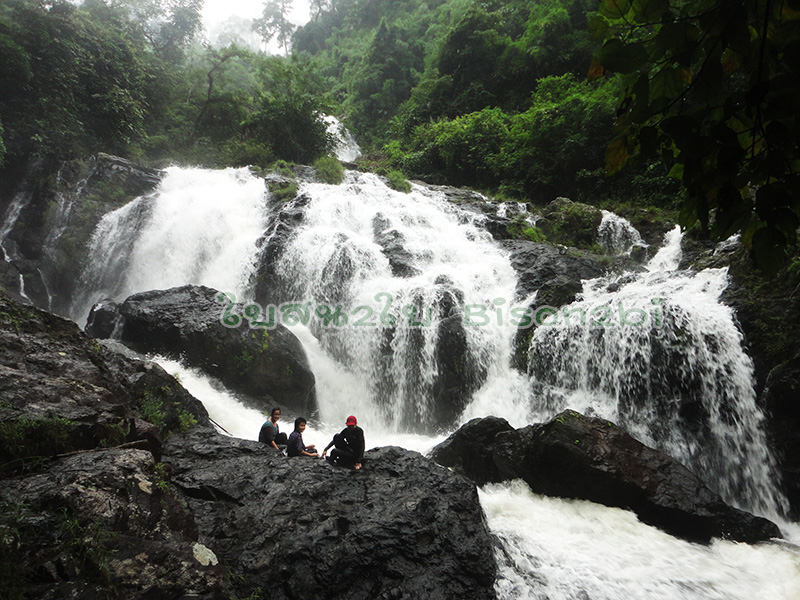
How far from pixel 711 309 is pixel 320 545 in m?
7.64

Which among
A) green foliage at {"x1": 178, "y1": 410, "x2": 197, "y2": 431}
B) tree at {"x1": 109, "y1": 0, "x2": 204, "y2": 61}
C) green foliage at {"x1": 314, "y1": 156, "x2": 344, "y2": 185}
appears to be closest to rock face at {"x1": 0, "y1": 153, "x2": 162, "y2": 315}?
green foliage at {"x1": 314, "y1": 156, "x2": 344, "y2": 185}

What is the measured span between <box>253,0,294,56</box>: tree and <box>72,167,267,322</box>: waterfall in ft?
142

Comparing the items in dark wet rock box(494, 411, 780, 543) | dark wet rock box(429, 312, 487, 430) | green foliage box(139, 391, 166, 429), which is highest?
dark wet rock box(429, 312, 487, 430)

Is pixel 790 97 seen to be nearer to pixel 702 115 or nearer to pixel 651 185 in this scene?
pixel 702 115

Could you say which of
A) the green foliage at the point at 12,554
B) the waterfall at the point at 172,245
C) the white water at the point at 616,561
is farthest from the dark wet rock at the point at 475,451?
the waterfall at the point at 172,245

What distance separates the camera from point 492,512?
5.39 metres

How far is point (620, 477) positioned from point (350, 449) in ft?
12.3

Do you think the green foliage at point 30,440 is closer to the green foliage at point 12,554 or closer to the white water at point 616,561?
the green foliage at point 12,554

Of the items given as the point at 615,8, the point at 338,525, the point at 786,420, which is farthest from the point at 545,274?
the point at 615,8

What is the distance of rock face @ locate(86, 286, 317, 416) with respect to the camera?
28.5ft

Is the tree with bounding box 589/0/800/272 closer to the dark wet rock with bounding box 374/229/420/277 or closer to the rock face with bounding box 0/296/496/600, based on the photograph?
the rock face with bounding box 0/296/496/600

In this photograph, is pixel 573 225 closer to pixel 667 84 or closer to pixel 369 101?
pixel 667 84

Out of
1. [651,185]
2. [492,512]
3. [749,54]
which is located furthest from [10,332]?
[651,185]

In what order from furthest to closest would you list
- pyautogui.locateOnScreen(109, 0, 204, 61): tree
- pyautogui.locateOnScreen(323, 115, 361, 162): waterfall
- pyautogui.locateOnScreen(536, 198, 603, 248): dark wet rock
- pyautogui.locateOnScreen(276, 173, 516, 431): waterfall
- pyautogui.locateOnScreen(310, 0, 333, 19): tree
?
pyautogui.locateOnScreen(310, 0, 333, 19): tree < pyautogui.locateOnScreen(323, 115, 361, 162): waterfall < pyautogui.locateOnScreen(109, 0, 204, 61): tree < pyautogui.locateOnScreen(536, 198, 603, 248): dark wet rock < pyautogui.locateOnScreen(276, 173, 516, 431): waterfall
